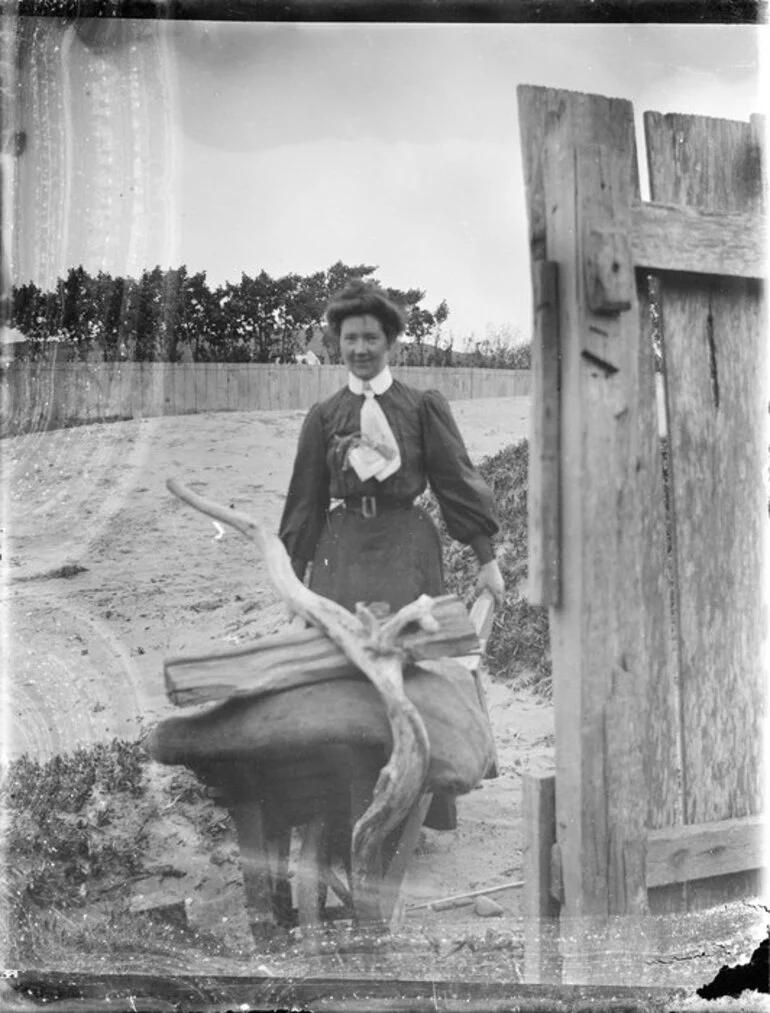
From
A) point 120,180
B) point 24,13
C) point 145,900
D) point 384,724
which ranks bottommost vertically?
point 145,900

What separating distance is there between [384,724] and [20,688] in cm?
100

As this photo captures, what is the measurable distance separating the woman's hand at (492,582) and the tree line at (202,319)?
551 mm

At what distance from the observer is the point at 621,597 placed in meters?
2.72

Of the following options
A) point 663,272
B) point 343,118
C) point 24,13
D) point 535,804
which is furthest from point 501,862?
point 24,13

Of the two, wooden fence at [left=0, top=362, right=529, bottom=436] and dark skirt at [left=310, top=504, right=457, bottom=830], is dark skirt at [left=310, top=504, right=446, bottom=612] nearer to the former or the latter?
dark skirt at [left=310, top=504, right=457, bottom=830]

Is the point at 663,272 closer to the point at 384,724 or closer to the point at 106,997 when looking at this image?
the point at 384,724

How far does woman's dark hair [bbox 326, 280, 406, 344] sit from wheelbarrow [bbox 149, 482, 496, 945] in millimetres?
599

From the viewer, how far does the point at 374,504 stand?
9.13 ft

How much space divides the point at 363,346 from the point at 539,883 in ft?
4.91

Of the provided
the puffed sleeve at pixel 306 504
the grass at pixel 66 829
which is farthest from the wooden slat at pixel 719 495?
the grass at pixel 66 829

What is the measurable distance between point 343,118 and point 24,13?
917mm

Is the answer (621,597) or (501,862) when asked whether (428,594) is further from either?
(501,862)

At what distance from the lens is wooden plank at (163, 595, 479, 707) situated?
272cm

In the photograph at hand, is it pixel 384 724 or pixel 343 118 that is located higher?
pixel 343 118
